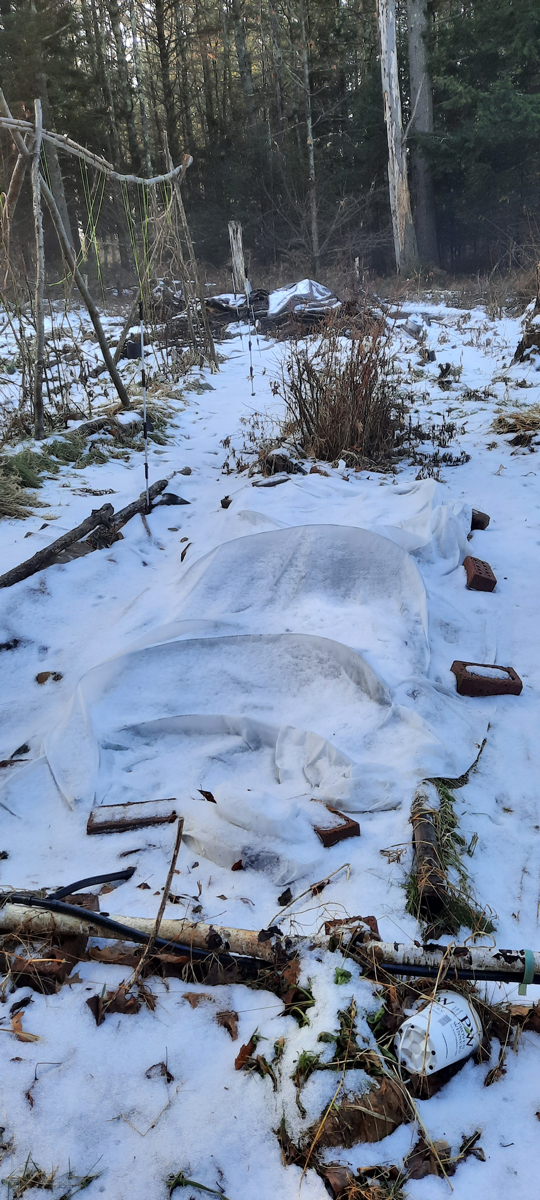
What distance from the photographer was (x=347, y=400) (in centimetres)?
556

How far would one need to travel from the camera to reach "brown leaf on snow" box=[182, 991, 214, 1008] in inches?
62.5

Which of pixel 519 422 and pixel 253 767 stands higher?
pixel 519 422

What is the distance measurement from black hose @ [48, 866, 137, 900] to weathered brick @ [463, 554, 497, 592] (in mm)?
2493

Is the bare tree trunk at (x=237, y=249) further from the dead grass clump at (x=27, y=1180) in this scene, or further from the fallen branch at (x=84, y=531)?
the dead grass clump at (x=27, y=1180)

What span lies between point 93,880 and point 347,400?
14.8 feet

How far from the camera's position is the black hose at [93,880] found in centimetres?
183

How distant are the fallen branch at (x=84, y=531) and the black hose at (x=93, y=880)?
82.5 inches

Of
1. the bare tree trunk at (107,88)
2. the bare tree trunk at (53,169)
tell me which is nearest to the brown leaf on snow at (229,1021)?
the bare tree trunk at (53,169)

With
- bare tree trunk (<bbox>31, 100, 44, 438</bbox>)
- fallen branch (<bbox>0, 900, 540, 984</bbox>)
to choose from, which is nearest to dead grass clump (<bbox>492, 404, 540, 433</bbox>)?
bare tree trunk (<bbox>31, 100, 44, 438</bbox>)

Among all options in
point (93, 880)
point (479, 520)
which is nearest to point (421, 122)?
point (479, 520)

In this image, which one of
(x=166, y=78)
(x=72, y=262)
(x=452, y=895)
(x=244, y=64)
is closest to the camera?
(x=452, y=895)

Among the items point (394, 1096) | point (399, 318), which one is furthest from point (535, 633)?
point (399, 318)

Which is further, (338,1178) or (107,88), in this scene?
(107,88)

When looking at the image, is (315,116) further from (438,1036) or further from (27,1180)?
(27,1180)
